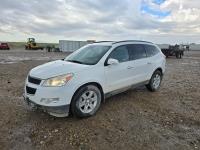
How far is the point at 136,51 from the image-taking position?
20.7 ft

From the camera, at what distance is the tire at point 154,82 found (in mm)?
7145

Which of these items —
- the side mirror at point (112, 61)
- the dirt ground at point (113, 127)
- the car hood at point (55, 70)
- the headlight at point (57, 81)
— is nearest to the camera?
the dirt ground at point (113, 127)

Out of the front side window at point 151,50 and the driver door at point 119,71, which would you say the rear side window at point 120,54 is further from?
the front side window at point 151,50

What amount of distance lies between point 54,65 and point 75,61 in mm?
655

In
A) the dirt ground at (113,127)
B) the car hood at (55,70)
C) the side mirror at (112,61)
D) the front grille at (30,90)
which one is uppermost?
the side mirror at (112,61)

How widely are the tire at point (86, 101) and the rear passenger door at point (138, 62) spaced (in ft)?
5.12

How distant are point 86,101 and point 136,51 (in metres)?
2.45

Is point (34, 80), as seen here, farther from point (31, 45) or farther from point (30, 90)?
point (31, 45)

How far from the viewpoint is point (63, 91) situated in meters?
4.28

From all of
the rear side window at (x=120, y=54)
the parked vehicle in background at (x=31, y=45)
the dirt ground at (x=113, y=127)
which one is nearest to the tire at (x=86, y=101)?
the dirt ground at (x=113, y=127)

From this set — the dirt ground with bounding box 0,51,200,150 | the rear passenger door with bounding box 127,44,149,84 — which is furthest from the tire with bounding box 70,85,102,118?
the rear passenger door with bounding box 127,44,149,84

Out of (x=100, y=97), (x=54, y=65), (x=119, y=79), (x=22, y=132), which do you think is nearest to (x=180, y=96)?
(x=119, y=79)

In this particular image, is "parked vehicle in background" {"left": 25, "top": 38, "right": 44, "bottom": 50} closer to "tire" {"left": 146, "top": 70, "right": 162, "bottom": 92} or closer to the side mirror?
"tire" {"left": 146, "top": 70, "right": 162, "bottom": 92}

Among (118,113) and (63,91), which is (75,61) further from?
(118,113)
